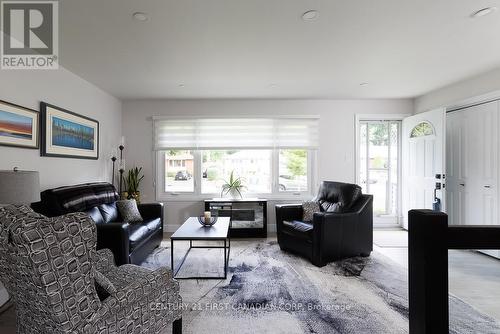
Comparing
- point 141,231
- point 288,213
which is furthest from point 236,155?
point 141,231

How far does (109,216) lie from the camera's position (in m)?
3.12

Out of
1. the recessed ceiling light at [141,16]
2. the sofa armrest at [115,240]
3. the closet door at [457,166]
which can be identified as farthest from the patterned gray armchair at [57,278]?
the closet door at [457,166]

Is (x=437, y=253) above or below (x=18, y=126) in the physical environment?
below

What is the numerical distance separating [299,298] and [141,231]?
1929 mm

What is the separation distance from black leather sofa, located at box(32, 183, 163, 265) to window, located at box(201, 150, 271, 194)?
1.14 m

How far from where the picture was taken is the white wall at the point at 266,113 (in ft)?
14.6

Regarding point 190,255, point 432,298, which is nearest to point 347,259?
point 190,255

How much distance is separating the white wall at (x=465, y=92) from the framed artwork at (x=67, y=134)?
5.35 m

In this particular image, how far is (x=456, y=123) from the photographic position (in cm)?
373

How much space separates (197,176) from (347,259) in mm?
2816

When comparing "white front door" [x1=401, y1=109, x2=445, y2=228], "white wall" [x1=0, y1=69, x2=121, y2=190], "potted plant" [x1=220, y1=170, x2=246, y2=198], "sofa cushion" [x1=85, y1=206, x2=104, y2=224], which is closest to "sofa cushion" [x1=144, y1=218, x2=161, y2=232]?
"sofa cushion" [x1=85, y1=206, x2=104, y2=224]

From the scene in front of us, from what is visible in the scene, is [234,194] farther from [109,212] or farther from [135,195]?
[109,212]

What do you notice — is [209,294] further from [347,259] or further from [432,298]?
[432,298]

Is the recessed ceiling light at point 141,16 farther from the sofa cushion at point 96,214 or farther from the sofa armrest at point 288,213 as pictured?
the sofa armrest at point 288,213
